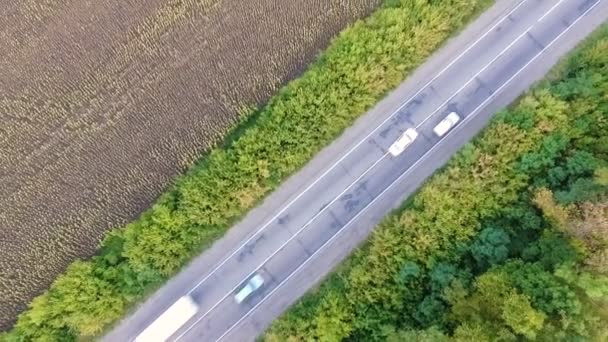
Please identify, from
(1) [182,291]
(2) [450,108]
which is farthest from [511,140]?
(1) [182,291]

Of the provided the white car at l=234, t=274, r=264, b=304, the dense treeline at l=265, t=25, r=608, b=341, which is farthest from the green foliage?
the white car at l=234, t=274, r=264, b=304

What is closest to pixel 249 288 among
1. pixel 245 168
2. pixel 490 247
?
pixel 245 168

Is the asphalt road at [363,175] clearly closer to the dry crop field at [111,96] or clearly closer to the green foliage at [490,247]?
the green foliage at [490,247]

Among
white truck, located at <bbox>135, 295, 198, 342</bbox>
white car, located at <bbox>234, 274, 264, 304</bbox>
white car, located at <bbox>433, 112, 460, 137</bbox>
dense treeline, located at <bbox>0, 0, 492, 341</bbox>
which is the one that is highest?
dense treeline, located at <bbox>0, 0, 492, 341</bbox>

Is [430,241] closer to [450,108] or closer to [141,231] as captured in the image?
[450,108]

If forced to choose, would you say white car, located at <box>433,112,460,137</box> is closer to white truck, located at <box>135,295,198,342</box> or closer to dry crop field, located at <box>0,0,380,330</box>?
dry crop field, located at <box>0,0,380,330</box>

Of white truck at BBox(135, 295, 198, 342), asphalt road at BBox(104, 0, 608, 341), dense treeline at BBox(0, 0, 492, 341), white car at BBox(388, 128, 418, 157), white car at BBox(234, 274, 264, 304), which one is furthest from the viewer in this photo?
white car at BBox(388, 128, 418, 157)

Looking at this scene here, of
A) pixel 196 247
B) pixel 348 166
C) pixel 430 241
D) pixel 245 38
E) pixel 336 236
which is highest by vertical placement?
pixel 245 38
